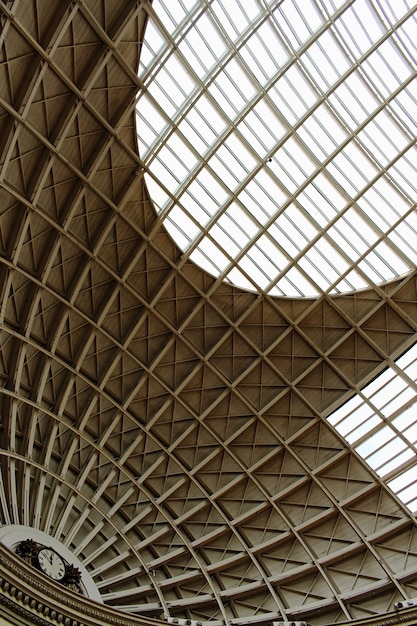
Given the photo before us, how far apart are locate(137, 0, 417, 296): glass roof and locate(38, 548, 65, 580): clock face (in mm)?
17308

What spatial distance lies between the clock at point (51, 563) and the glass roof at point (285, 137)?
17.3 m

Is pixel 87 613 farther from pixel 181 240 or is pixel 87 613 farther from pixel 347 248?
pixel 347 248

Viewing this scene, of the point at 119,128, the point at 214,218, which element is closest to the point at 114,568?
the point at 214,218

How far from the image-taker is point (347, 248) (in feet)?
138

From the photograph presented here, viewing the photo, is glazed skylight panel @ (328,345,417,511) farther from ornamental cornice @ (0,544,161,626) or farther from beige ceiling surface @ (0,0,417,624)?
ornamental cornice @ (0,544,161,626)

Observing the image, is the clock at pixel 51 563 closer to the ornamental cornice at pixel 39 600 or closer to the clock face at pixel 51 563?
the clock face at pixel 51 563

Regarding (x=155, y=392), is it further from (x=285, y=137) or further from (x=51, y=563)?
(x=285, y=137)

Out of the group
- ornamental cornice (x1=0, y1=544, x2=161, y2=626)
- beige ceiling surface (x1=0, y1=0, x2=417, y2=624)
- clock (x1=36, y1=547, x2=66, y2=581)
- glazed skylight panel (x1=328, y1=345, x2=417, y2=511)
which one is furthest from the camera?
glazed skylight panel (x1=328, y1=345, x2=417, y2=511)

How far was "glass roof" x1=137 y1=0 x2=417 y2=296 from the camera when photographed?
1388 inches

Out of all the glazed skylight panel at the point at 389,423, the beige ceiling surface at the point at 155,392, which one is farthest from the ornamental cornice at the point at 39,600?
the glazed skylight panel at the point at 389,423

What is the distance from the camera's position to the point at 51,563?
108 feet

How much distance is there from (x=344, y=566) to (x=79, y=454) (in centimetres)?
1654

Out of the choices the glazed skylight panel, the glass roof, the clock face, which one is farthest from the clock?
the glazed skylight panel

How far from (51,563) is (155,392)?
12000mm
